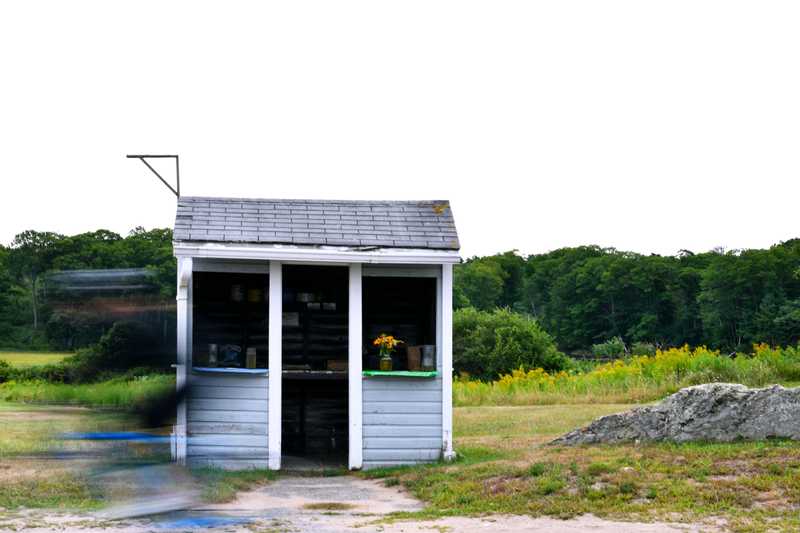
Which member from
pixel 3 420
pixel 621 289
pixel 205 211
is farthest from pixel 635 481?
pixel 621 289

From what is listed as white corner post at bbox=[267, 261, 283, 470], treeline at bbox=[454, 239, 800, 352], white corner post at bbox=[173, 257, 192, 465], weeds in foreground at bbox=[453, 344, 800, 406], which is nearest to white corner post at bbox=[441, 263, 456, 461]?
white corner post at bbox=[267, 261, 283, 470]

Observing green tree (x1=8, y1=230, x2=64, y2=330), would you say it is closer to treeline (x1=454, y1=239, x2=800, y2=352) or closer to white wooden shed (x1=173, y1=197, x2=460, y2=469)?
white wooden shed (x1=173, y1=197, x2=460, y2=469)

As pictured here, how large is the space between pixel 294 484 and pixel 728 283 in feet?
163

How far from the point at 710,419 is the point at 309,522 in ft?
20.3

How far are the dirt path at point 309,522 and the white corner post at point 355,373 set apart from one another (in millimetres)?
2898

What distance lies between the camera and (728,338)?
5812cm

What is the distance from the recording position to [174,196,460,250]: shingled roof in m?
15.1

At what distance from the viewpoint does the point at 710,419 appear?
14.2m

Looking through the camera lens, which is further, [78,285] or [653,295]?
[653,295]

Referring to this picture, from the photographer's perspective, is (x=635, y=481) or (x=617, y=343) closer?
(x=635, y=481)

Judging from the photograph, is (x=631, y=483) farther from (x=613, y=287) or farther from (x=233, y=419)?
(x=613, y=287)

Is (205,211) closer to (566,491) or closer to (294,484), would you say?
(294,484)

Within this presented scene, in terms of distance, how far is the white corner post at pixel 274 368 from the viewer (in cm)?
1513

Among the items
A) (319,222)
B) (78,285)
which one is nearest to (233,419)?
(319,222)
